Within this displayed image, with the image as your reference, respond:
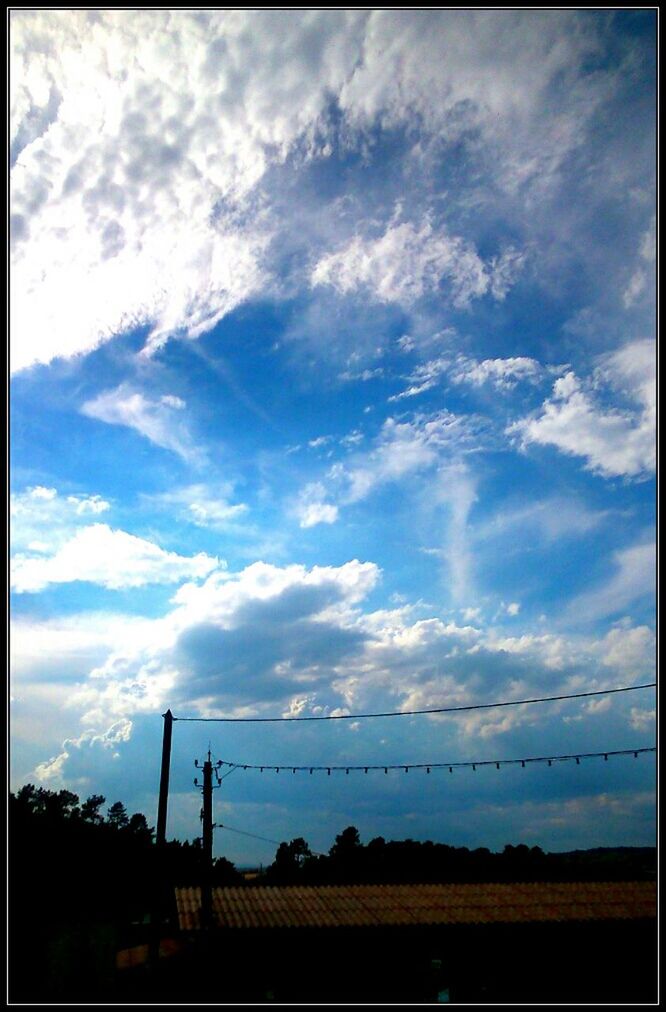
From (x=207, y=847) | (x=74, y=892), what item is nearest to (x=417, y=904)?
(x=207, y=847)

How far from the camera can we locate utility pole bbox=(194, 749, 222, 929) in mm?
19266

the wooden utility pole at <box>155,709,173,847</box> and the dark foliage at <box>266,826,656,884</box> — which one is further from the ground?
the wooden utility pole at <box>155,709,173,847</box>

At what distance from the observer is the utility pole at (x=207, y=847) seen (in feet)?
63.2

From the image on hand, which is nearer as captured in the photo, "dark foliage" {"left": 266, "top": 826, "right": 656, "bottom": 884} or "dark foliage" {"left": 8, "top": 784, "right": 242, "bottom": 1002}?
"dark foliage" {"left": 8, "top": 784, "right": 242, "bottom": 1002}

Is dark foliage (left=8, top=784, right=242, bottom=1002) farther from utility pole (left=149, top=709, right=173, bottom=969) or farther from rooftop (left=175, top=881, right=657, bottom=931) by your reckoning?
rooftop (left=175, top=881, right=657, bottom=931)

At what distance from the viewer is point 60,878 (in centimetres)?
3725

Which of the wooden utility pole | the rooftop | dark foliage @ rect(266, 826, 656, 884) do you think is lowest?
dark foliage @ rect(266, 826, 656, 884)

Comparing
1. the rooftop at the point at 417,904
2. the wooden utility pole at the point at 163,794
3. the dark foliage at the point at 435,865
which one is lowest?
the dark foliage at the point at 435,865

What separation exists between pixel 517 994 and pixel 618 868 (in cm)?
2800

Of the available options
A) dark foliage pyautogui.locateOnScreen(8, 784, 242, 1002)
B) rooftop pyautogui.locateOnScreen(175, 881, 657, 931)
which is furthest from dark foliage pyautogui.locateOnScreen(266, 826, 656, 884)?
rooftop pyautogui.locateOnScreen(175, 881, 657, 931)

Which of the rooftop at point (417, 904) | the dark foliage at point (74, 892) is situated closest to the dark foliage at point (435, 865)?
the dark foliage at point (74, 892)

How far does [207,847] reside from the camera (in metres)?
21.9

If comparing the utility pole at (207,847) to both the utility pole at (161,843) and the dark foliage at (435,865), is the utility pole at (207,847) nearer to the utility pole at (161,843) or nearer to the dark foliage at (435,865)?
the utility pole at (161,843)

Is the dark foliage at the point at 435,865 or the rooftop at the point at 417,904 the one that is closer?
the rooftop at the point at 417,904
